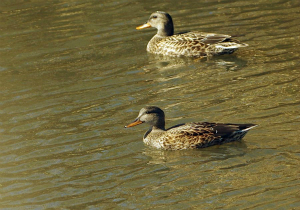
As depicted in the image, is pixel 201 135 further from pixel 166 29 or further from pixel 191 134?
pixel 166 29

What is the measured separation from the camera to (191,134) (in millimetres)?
9453

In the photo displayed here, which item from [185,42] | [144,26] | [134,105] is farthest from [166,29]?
[134,105]

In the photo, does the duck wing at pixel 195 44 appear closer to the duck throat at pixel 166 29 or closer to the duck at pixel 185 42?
the duck at pixel 185 42

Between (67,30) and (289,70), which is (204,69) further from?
(67,30)

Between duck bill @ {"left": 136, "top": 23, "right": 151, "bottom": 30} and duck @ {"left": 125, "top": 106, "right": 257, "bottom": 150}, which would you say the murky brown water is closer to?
duck @ {"left": 125, "top": 106, "right": 257, "bottom": 150}

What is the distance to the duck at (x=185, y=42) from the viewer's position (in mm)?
13750

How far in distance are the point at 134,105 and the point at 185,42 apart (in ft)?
11.4

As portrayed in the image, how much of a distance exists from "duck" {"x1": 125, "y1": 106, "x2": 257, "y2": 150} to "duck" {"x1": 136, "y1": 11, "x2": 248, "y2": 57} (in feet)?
13.5

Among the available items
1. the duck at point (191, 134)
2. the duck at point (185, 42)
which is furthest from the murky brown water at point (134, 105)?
the duck at point (185, 42)

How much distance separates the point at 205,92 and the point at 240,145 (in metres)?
2.28

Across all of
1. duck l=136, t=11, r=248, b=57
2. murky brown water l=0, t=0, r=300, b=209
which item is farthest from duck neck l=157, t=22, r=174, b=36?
murky brown water l=0, t=0, r=300, b=209

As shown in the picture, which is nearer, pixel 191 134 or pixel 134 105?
pixel 191 134

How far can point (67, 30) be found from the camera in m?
16.2

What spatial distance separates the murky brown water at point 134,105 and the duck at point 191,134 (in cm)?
13
